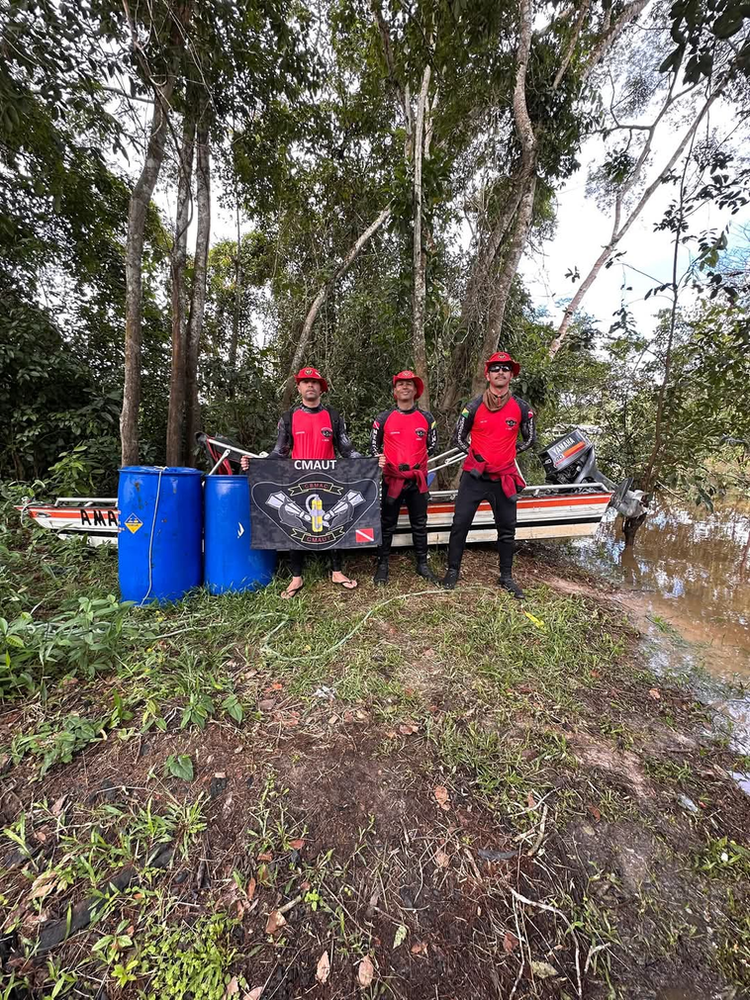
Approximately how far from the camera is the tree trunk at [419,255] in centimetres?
465

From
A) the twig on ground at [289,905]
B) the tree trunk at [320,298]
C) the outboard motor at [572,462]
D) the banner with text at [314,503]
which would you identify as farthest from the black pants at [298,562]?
the tree trunk at [320,298]

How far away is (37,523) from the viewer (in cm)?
385

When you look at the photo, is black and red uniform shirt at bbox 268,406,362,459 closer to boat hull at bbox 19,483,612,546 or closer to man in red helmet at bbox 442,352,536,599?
man in red helmet at bbox 442,352,536,599

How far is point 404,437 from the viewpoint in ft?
11.5

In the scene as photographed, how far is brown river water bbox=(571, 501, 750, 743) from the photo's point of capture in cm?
307

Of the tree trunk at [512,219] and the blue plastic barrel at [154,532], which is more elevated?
the tree trunk at [512,219]

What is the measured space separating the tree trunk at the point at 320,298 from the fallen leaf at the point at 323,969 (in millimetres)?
6473

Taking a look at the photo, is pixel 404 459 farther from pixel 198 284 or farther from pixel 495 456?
pixel 198 284

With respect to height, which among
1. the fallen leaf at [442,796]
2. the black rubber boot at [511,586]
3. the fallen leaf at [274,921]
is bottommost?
the fallen leaf at [274,921]

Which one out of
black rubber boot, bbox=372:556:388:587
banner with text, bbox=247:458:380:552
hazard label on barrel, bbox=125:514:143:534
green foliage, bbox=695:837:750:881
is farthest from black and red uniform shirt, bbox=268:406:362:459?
green foliage, bbox=695:837:750:881

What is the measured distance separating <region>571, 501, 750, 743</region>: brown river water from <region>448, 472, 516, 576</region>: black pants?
4.28 ft

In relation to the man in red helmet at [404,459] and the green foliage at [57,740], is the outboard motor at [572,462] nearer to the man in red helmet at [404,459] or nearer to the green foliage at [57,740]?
the man in red helmet at [404,459]

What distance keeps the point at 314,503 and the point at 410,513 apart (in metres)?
0.94

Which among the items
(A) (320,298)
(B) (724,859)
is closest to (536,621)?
(B) (724,859)
